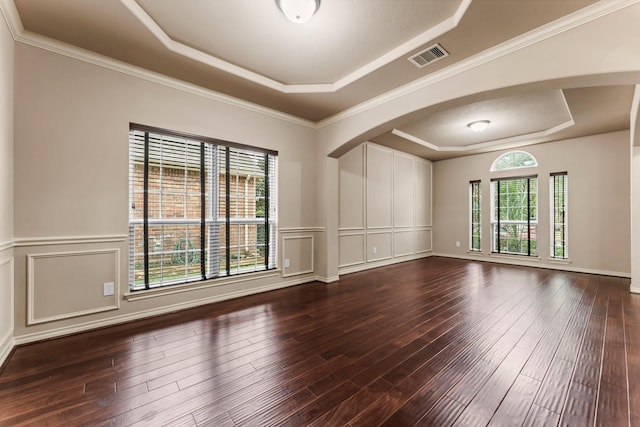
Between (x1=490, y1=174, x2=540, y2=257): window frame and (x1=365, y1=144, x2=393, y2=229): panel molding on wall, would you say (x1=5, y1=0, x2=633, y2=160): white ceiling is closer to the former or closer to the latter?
(x1=365, y1=144, x2=393, y2=229): panel molding on wall

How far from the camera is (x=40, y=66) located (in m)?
2.46

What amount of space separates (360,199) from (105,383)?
15.4 ft

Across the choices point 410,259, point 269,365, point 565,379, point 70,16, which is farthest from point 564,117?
point 70,16

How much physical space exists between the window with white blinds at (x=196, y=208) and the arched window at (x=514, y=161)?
5.55 metres

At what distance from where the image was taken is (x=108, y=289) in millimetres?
2752

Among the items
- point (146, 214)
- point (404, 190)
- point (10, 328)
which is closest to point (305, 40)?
point (146, 214)

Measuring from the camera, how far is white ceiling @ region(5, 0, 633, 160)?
218cm

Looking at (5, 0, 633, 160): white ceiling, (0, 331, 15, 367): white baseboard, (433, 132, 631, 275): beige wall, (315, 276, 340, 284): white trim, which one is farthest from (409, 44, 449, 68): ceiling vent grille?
(433, 132, 631, 275): beige wall

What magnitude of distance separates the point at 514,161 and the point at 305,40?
5.95m

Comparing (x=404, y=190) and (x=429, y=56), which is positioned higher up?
(x=429, y=56)

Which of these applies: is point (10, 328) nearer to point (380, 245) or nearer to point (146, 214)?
point (146, 214)

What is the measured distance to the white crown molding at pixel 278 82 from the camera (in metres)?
2.25

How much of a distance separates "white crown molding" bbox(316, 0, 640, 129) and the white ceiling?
0.07 feet

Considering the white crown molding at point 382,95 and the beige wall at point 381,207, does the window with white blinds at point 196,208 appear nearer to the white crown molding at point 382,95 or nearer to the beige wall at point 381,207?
the white crown molding at point 382,95
